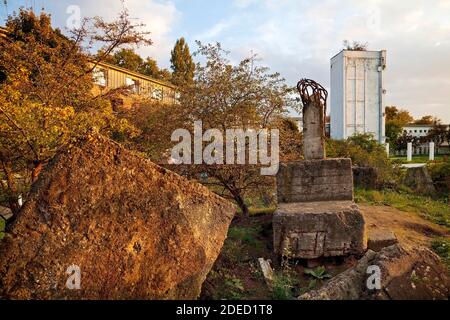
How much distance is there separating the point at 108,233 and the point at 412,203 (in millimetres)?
9828

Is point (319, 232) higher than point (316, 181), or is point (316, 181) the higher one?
point (316, 181)

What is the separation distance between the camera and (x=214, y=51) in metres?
7.48

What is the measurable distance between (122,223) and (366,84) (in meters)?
29.4

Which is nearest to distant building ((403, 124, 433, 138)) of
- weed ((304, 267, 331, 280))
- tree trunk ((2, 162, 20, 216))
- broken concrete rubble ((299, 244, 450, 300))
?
weed ((304, 267, 331, 280))

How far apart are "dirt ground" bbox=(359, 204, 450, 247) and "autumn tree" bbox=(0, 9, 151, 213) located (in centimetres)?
532

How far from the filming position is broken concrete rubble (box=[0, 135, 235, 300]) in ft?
9.80

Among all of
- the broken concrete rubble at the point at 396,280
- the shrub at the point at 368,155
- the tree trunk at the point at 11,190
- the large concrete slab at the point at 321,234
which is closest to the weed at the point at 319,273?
the large concrete slab at the point at 321,234

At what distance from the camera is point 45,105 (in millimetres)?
5816

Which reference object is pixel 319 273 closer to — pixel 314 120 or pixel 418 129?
pixel 314 120

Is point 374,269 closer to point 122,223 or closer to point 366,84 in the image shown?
point 122,223

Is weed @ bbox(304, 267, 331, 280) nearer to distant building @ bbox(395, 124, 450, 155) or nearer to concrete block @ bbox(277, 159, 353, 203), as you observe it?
concrete block @ bbox(277, 159, 353, 203)

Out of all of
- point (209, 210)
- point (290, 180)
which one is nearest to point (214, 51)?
point (290, 180)

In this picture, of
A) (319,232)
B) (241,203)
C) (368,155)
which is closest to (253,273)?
(319,232)

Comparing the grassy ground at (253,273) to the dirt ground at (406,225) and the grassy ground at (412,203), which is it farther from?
the grassy ground at (412,203)
